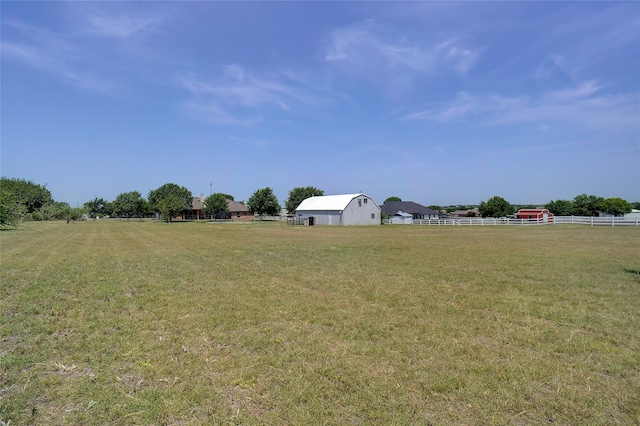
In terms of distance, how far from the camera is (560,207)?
102m

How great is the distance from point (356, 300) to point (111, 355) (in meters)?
4.65

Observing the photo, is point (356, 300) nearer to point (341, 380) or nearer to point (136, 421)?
point (341, 380)

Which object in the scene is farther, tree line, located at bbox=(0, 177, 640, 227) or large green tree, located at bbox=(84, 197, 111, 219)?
large green tree, located at bbox=(84, 197, 111, 219)

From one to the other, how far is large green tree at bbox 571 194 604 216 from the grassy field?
102172 mm

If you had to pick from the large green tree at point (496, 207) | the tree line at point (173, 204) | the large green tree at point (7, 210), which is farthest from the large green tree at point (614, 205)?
the large green tree at point (7, 210)

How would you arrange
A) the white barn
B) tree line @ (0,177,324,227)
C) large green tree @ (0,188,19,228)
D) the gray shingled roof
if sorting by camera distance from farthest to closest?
the gray shingled roof
tree line @ (0,177,324,227)
the white barn
large green tree @ (0,188,19,228)

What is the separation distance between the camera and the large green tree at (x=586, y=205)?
90938 mm

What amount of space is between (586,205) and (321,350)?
117 metres

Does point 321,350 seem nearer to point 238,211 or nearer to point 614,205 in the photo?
point 238,211

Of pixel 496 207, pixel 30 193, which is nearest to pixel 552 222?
pixel 496 207

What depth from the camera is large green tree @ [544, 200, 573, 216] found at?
98.3 m

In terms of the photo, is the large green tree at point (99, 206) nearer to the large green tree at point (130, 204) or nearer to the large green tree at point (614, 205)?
the large green tree at point (130, 204)

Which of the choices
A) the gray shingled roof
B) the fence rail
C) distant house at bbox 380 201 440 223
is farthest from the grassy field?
the gray shingled roof

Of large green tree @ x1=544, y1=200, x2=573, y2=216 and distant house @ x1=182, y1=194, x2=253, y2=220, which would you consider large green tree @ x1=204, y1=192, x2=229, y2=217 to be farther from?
large green tree @ x1=544, y1=200, x2=573, y2=216
